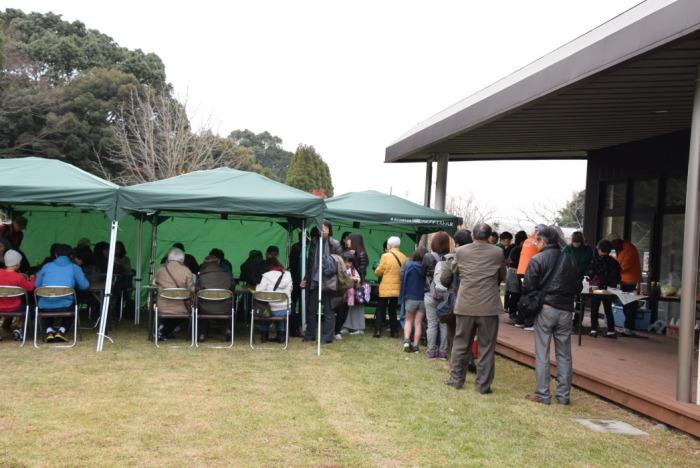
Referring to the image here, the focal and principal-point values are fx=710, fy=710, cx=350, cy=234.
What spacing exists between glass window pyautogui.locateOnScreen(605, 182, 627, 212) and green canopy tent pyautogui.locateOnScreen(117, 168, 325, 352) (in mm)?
6922

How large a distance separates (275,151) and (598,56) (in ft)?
176

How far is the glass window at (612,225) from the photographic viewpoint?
13.4 meters

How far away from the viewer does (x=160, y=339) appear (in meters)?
9.70

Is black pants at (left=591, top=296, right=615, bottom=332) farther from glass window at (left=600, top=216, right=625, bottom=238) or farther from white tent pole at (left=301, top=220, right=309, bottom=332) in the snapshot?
white tent pole at (left=301, top=220, right=309, bottom=332)

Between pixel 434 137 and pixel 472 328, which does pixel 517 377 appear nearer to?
pixel 472 328

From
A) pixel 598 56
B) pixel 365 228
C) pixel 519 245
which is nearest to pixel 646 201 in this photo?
pixel 519 245

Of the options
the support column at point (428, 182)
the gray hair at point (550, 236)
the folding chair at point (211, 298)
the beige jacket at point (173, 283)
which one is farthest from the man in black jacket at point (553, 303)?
the support column at point (428, 182)

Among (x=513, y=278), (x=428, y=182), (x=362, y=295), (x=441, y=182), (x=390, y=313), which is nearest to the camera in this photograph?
(x=362, y=295)

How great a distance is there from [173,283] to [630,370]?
18.6ft

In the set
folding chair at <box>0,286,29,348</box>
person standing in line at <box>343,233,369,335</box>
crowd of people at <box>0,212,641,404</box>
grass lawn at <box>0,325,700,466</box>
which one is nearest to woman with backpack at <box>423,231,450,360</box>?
crowd of people at <box>0,212,641,404</box>

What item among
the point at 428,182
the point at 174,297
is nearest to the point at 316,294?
the point at 174,297

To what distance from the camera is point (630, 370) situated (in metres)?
7.70

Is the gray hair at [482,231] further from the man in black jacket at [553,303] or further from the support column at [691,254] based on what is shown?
the support column at [691,254]

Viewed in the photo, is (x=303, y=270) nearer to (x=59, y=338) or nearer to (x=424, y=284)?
(x=424, y=284)
